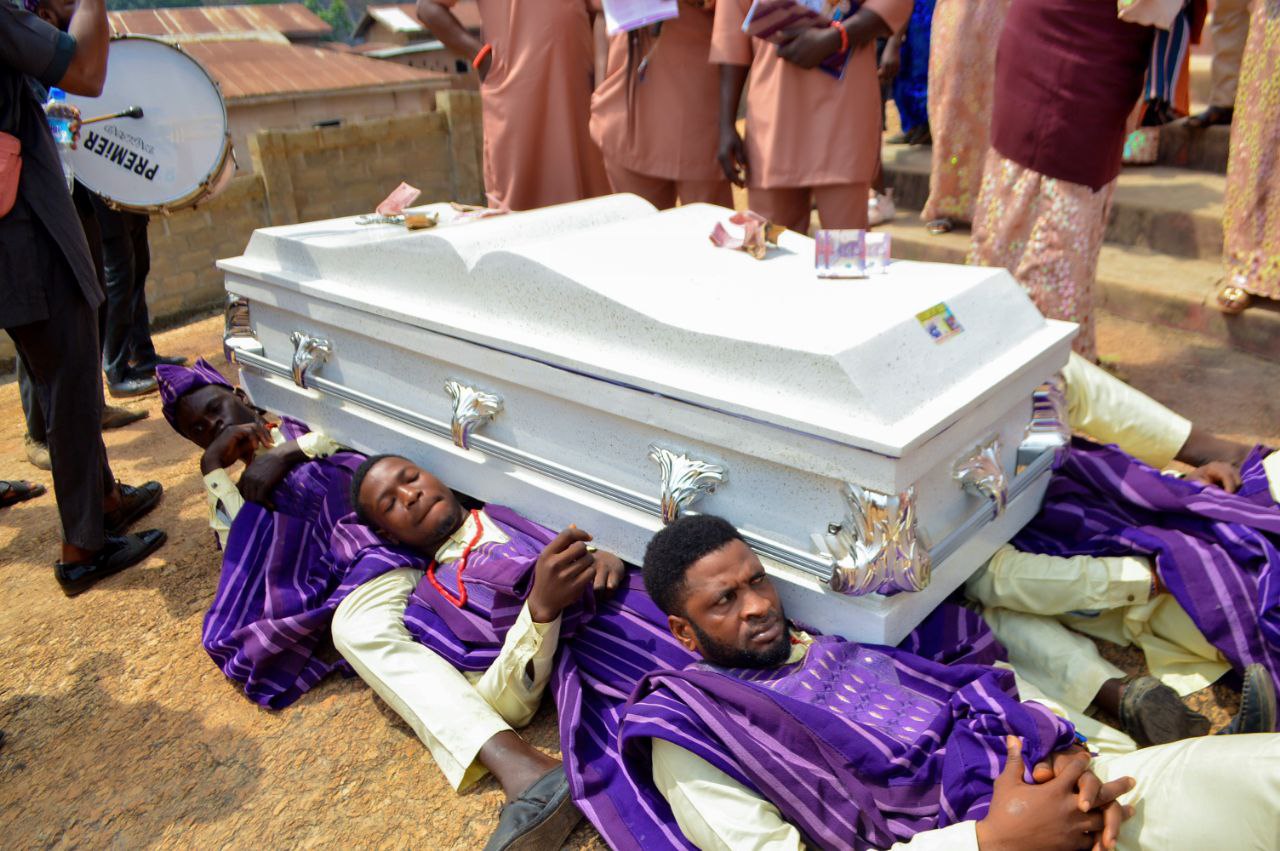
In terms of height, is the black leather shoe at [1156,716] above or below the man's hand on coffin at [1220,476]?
below

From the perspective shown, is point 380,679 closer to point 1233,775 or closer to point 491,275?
point 491,275

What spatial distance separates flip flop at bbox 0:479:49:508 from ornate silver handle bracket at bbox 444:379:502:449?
210 cm

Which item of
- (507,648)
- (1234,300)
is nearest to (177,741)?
(507,648)

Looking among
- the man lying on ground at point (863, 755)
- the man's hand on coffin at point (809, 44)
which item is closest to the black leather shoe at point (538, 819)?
the man lying on ground at point (863, 755)

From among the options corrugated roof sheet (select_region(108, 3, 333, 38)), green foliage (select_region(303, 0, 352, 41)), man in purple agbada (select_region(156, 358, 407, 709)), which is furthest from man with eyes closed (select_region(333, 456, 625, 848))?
green foliage (select_region(303, 0, 352, 41))

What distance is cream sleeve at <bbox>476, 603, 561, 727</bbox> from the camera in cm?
200

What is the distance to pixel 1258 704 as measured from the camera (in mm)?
1640

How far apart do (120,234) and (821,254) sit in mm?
3302

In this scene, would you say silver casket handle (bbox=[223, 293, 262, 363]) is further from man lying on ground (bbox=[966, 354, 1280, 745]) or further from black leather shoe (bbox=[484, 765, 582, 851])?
man lying on ground (bbox=[966, 354, 1280, 745])

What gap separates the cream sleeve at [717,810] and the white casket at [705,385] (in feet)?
1.47

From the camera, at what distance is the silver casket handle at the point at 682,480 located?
198 cm

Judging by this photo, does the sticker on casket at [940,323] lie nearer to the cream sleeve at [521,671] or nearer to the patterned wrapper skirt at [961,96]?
the cream sleeve at [521,671]

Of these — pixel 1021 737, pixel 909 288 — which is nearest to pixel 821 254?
pixel 909 288

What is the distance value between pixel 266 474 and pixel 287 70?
12.5 metres
